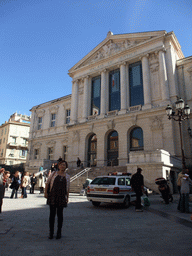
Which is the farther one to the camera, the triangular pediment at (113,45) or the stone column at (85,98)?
the stone column at (85,98)

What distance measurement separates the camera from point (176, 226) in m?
5.35

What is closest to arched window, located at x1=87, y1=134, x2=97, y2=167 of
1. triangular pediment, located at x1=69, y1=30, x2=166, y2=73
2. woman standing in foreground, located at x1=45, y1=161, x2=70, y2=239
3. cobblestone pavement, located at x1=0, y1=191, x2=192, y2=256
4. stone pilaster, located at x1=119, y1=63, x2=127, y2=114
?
stone pilaster, located at x1=119, y1=63, x2=127, y2=114

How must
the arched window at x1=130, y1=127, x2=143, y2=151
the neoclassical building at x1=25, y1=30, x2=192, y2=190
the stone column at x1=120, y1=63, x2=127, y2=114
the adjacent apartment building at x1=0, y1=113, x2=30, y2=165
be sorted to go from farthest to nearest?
the adjacent apartment building at x1=0, y1=113, x2=30, y2=165 < the stone column at x1=120, y1=63, x2=127, y2=114 < the arched window at x1=130, y1=127, x2=143, y2=151 < the neoclassical building at x1=25, y1=30, x2=192, y2=190

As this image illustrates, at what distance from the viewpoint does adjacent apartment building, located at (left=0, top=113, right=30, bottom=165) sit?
4922cm

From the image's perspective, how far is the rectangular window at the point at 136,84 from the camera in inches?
941

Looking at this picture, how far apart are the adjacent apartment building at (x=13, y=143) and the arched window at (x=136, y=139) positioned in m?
36.2

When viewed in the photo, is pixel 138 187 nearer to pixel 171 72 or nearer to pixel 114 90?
pixel 171 72

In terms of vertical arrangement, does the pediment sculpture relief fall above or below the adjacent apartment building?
above

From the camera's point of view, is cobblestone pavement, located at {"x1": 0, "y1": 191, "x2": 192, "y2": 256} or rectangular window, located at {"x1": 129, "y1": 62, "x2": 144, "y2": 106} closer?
cobblestone pavement, located at {"x1": 0, "y1": 191, "x2": 192, "y2": 256}

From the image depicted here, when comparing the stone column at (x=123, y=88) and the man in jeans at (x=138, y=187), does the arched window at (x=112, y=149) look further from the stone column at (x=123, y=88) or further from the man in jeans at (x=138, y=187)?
the man in jeans at (x=138, y=187)

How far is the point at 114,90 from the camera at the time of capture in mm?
26406

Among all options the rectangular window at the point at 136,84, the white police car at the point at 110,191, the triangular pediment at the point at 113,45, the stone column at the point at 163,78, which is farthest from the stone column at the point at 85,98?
the white police car at the point at 110,191

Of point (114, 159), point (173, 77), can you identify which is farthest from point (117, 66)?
point (114, 159)

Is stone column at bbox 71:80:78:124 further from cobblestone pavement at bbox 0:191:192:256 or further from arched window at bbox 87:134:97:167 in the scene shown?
cobblestone pavement at bbox 0:191:192:256
